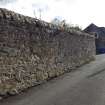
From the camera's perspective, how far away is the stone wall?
769 centimetres

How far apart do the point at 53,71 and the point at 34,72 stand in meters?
1.95

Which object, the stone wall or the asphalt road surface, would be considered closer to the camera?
the asphalt road surface

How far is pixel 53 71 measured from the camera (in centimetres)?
1127

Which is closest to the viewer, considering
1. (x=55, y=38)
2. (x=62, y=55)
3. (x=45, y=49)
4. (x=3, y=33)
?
(x=3, y=33)

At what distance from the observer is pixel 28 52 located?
913cm

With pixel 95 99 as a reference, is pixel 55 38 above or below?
above

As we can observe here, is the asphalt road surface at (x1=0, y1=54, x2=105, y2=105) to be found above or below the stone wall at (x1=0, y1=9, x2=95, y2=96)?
below

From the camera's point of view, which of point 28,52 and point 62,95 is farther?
point 28,52

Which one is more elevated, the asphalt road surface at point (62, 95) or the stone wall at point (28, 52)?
the stone wall at point (28, 52)

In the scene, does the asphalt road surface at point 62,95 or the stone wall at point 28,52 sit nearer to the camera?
the asphalt road surface at point 62,95

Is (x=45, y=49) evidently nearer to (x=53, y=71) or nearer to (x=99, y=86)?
(x=53, y=71)

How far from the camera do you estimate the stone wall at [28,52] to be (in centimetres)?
769

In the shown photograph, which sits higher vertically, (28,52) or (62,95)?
(28,52)

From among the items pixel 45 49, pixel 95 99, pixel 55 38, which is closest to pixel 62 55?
pixel 55 38
